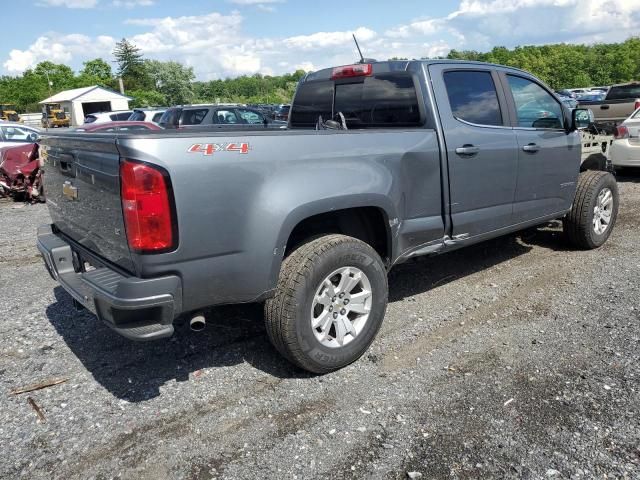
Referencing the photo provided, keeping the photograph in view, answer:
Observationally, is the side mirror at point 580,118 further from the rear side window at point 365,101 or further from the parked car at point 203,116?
the parked car at point 203,116

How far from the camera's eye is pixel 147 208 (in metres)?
2.56

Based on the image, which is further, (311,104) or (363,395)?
(311,104)

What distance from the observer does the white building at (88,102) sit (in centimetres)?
5594

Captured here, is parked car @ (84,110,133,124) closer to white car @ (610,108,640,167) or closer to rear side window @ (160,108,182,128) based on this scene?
rear side window @ (160,108,182,128)

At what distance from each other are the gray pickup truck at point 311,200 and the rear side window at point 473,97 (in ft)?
Answer: 0.05

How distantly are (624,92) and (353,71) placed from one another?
12.7 meters

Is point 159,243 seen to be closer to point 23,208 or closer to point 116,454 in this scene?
point 116,454

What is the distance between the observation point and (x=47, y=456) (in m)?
2.69

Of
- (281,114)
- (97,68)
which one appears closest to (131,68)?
(97,68)

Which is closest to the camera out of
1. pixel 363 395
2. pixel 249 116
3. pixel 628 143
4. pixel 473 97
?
pixel 363 395

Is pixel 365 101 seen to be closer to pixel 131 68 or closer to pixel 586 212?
pixel 586 212

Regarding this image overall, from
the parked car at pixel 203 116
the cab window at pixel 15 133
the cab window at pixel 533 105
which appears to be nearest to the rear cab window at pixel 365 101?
the cab window at pixel 533 105

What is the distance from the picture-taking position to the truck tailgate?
271 centimetres

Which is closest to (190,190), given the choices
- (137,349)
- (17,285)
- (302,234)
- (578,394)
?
(302,234)
